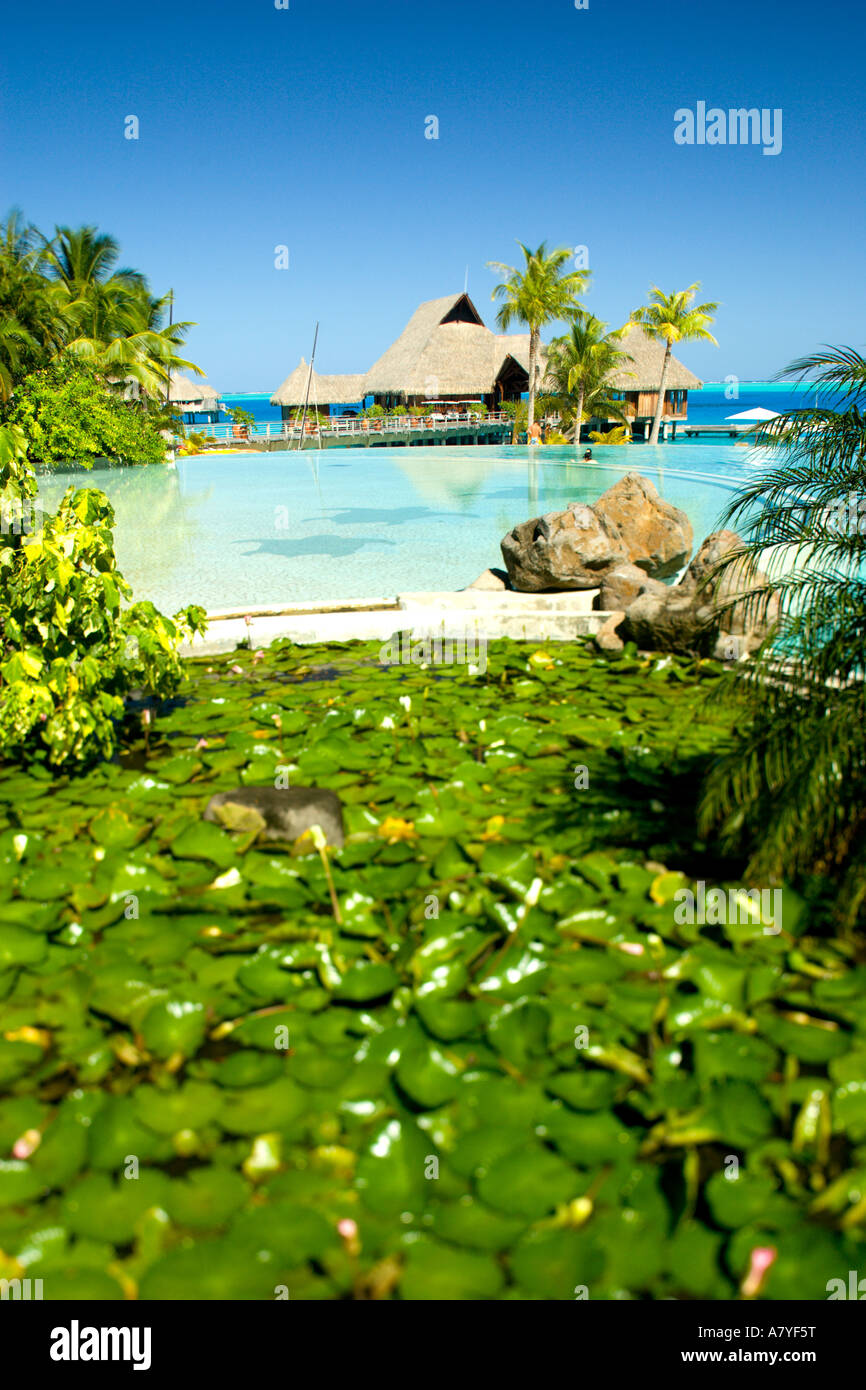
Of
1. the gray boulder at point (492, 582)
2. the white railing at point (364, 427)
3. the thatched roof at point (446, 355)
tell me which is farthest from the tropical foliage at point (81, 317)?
the gray boulder at point (492, 582)

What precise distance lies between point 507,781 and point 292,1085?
1445mm

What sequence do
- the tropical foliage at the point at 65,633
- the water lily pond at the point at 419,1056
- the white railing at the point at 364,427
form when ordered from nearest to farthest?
1. the water lily pond at the point at 419,1056
2. the tropical foliage at the point at 65,633
3. the white railing at the point at 364,427

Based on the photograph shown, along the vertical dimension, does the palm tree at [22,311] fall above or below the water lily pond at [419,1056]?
above

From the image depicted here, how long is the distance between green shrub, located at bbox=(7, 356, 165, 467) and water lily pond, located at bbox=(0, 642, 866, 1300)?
1620 centimetres

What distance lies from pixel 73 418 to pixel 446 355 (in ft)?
52.3

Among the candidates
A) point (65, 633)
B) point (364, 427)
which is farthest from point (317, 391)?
point (65, 633)

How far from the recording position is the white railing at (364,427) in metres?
28.4

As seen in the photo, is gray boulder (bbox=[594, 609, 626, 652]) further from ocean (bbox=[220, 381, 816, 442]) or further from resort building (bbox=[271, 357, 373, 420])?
resort building (bbox=[271, 357, 373, 420])

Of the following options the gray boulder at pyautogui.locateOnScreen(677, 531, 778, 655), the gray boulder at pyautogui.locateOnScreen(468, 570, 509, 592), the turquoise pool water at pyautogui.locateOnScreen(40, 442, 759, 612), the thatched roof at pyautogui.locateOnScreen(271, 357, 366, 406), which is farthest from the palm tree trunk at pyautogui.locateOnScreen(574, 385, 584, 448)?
the gray boulder at pyautogui.locateOnScreen(677, 531, 778, 655)

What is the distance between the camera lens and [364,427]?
93.6 feet

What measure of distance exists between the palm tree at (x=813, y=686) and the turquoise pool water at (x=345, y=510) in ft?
2.08

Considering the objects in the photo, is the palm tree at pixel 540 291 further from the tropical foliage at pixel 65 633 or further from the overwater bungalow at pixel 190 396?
the tropical foliage at pixel 65 633

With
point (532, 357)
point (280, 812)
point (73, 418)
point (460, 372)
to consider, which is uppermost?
point (460, 372)

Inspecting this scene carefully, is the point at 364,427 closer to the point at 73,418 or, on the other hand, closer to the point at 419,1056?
the point at 73,418
